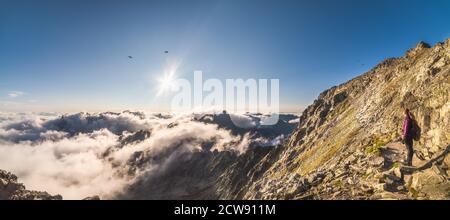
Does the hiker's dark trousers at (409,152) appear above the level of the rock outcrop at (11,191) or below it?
above

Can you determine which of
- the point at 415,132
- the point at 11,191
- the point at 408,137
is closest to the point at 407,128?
the point at 408,137

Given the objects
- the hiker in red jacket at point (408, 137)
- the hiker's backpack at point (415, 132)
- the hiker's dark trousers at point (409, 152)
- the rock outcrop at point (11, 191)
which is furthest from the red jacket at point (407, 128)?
the rock outcrop at point (11, 191)

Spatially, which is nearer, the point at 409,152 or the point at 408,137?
the point at 409,152

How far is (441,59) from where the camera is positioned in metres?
46.3

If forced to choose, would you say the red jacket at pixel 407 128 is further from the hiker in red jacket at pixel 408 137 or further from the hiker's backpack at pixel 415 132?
the hiker's backpack at pixel 415 132

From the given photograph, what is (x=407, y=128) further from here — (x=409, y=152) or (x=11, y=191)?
(x=11, y=191)

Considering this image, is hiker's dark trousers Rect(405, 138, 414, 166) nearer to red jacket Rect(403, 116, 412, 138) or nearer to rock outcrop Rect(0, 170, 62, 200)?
red jacket Rect(403, 116, 412, 138)

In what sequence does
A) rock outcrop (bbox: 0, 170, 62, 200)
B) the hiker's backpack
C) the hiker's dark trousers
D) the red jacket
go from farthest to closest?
rock outcrop (bbox: 0, 170, 62, 200)
the hiker's backpack
the red jacket
the hiker's dark trousers

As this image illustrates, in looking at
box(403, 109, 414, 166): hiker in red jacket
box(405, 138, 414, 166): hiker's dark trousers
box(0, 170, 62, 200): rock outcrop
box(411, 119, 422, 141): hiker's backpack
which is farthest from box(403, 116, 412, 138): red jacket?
box(0, 170, 62, 200): rock outcrop

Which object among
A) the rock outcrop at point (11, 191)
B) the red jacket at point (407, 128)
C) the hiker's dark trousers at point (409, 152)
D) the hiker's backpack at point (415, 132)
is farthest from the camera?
the rock outcrop at point (11, 191)

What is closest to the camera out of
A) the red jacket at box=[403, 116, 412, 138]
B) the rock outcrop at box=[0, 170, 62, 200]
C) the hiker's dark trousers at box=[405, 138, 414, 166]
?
the hiker's dark trousers at box=[405, 138, 414, 166]
